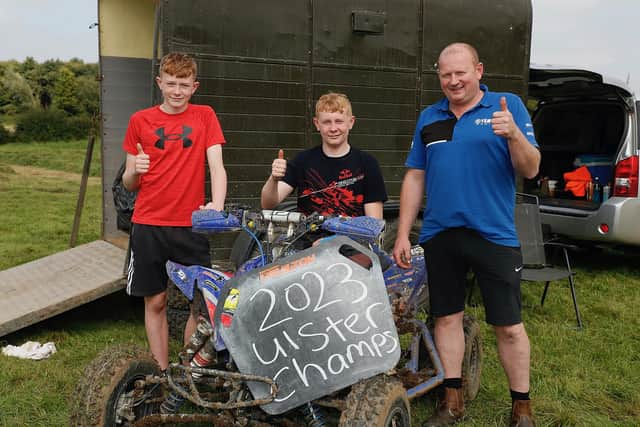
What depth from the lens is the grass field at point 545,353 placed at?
3535 mm

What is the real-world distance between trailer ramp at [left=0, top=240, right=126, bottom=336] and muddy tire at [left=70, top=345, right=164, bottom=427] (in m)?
1.99

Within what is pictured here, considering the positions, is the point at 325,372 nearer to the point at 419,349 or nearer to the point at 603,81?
the point at 419,349

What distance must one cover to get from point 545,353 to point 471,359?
1109mm

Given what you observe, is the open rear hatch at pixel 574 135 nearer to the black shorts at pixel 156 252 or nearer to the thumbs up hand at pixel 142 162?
the black shorts at pixel 156 252

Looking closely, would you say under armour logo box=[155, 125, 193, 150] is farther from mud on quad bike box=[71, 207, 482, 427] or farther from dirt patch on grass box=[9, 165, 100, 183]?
dirt patch on grass box=[9, 165, 100, 183]

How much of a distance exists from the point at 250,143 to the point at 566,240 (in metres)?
4.15

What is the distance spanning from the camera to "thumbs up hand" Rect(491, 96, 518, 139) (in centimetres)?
266

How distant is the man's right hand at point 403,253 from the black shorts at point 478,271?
10cm

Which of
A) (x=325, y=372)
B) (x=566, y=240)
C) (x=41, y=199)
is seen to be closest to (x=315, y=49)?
(x=325, y=372)

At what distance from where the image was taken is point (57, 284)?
4.91 metres

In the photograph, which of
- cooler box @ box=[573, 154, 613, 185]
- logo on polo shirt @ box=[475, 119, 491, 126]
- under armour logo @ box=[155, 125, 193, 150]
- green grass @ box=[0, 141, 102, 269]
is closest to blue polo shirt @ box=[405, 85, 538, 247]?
logo on polo shirt @ box=[475, 119, 491, 126]

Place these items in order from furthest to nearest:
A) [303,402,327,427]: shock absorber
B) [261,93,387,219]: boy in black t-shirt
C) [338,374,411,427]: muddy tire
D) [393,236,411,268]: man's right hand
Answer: [393,236,411,268]: man's right hand
[261,93,387,219]: boy in black t-shirt
[303,402,327,427]: shock absorber
[338,374,411,427]: muddy tire

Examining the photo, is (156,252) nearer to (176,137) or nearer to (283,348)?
(176,137)

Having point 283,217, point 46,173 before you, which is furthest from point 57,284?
point 46,173
